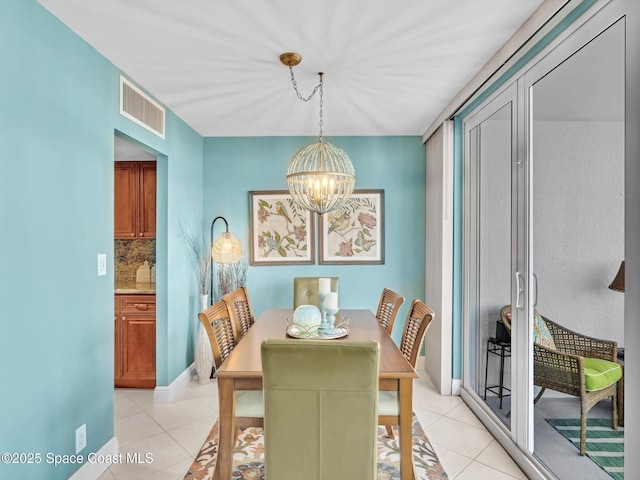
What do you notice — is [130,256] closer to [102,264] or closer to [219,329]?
[102,264]

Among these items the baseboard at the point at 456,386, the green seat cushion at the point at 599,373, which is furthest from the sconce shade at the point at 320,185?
the baseboard at the point at 456,386

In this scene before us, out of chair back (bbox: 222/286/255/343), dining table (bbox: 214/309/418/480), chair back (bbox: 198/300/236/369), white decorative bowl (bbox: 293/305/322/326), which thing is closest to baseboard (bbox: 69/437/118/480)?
dining table (bbox: 214/309/418/480)

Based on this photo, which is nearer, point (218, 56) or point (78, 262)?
point (78, 262)

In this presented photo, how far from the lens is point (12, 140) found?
5.42ft

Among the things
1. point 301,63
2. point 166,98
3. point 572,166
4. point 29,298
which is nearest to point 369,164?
point 301,63

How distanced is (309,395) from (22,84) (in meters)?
1.91

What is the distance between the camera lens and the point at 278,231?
4.22 metres

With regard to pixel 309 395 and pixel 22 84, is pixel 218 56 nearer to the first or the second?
pixel 22 84

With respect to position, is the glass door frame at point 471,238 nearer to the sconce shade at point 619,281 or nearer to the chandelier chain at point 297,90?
the sconce shade at point 619,281

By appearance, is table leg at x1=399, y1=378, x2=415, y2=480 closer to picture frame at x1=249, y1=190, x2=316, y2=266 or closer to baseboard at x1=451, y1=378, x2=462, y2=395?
baseboard at x1=451, y1=378, x2=462, y2=395

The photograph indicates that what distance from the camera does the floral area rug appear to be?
2254 millimetres

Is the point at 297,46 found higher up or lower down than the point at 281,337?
higher up

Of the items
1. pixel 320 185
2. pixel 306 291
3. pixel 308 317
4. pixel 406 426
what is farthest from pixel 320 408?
pixel 306 291

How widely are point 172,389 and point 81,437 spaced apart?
123cm
